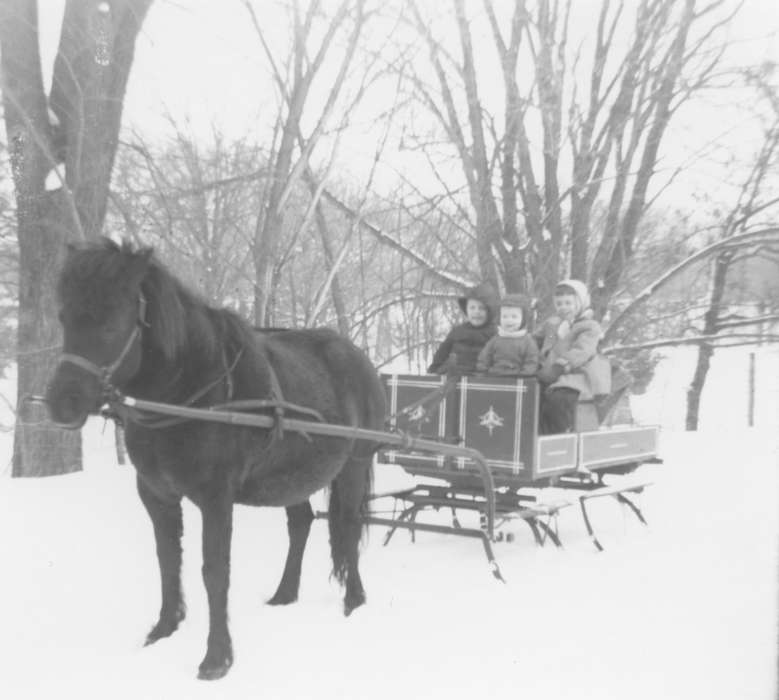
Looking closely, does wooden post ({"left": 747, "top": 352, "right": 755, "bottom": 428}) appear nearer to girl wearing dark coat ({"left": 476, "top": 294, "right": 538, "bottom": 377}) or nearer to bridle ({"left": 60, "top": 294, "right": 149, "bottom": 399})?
girl wearing dark coat ({"left": 476, "top": 294, "right": 538, "bottom": 377})

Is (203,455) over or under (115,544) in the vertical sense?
over

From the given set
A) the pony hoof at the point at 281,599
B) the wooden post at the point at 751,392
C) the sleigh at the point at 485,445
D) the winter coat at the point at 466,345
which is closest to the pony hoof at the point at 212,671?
the pony hoof at the point at 281,599

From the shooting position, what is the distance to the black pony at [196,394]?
2.74 m

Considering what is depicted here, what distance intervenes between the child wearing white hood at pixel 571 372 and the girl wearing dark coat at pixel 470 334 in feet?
1.83

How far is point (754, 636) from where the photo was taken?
3682 millimetres

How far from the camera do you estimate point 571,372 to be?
5734 millimetres

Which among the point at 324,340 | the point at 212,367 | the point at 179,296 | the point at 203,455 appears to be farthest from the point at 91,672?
the point at 324,340

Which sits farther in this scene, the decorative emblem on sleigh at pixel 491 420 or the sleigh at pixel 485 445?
the decorative emblem on sleigh at pixel 491 420

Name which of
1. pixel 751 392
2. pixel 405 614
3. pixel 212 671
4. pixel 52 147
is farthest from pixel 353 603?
pixel 751 392

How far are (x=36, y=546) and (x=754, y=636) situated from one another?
4.12 m

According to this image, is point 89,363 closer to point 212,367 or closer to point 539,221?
point 212,367

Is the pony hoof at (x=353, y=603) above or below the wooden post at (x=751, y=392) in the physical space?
below

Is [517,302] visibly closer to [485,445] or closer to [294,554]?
[485,445]

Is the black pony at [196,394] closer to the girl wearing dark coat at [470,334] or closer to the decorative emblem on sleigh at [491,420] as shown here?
the decorative emblem on sleigh at [491,420]
